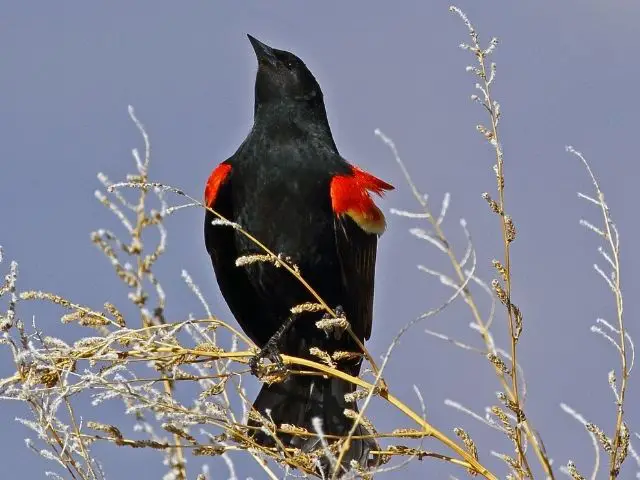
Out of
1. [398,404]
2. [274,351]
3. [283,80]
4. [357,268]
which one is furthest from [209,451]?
[283,80]

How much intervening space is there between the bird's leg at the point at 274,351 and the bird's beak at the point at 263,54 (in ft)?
4.40

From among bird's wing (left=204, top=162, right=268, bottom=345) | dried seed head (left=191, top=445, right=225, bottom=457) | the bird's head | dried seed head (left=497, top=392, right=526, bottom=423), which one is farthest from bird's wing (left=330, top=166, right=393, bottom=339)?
dried seed head (left=497, top=392, right=526, bottom=423)

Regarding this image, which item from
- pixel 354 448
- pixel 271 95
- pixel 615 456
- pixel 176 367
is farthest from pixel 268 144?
pixel 615 456

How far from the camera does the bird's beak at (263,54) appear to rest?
4.72m

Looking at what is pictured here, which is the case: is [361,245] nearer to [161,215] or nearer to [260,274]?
[260,274]

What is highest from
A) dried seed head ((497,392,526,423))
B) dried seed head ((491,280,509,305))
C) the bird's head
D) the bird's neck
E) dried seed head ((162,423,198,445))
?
the bird's head

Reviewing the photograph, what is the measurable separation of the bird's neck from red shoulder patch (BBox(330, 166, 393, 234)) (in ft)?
0.95

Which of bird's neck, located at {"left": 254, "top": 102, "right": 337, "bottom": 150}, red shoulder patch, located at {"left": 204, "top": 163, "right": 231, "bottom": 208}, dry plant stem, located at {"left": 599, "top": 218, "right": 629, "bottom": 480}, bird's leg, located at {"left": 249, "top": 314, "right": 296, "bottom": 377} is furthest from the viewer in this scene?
bird's neck, located at {"left": 254, "top": 102, "right": 337, "bottom": 150}

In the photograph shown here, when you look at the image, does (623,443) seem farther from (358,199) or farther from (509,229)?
(358,199)

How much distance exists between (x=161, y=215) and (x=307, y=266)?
128 centimetres

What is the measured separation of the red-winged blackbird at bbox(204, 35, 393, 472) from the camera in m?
4.03

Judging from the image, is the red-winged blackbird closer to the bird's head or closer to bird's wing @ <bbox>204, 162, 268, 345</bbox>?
bird's wing @ <bbox>204, 162, 268, 345</bbox>

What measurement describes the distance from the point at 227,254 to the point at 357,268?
573 millimetres

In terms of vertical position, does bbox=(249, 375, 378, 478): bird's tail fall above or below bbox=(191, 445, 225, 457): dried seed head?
below
